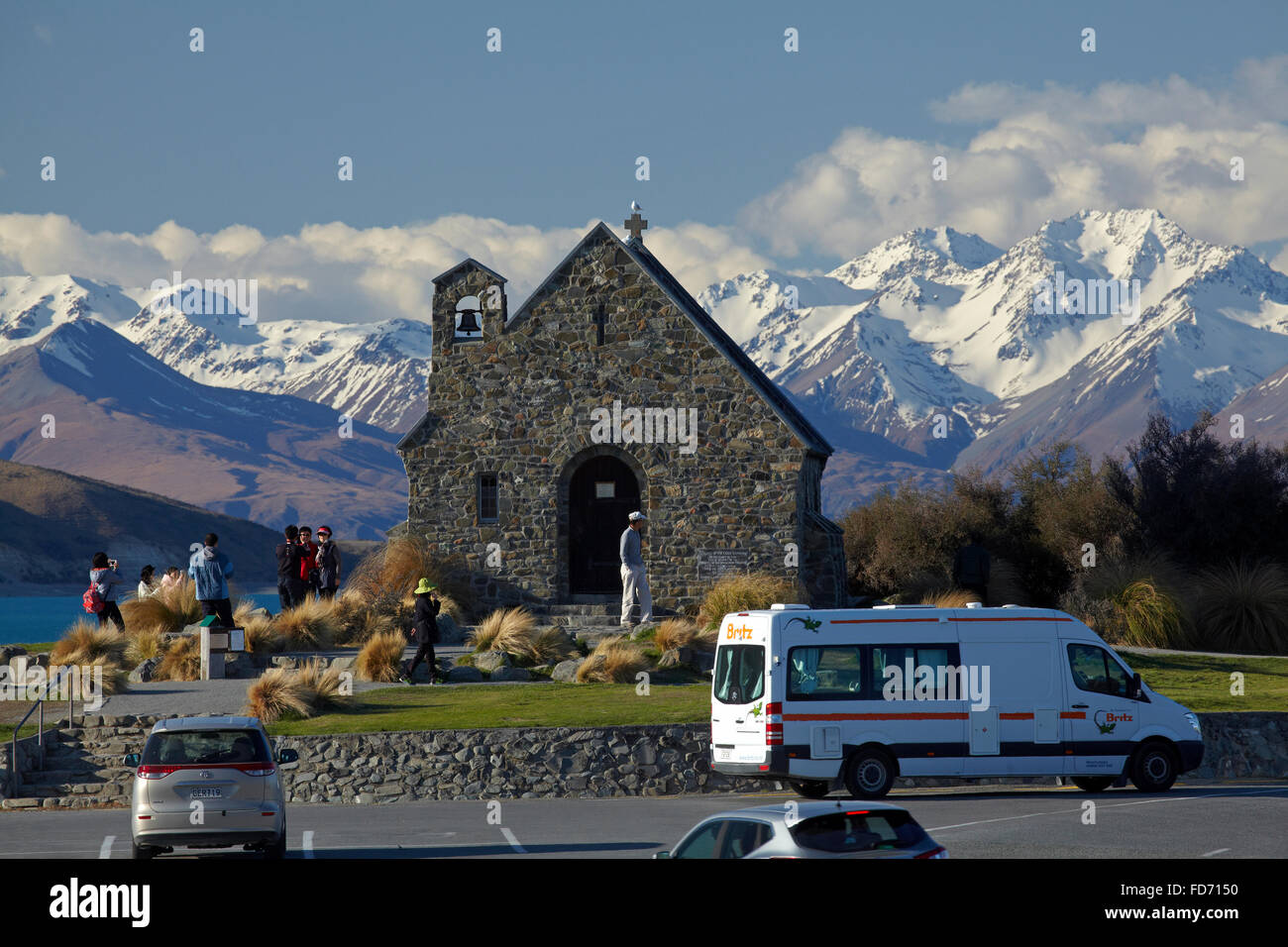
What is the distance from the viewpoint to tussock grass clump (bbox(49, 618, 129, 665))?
27766 millimetres

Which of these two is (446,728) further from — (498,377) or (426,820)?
(498,377)

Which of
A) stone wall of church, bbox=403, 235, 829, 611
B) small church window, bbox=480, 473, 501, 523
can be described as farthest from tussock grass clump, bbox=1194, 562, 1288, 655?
small church window, bbox=480, 473, 501, 523

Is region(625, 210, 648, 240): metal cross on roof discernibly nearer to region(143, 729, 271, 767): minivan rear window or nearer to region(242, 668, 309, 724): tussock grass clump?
region(242, 668, 309, 724): tussock grass clump

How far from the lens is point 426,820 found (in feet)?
62.7

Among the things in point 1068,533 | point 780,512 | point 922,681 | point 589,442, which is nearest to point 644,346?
point 589,442

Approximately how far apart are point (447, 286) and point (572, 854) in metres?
22.0

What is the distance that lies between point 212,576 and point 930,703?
1367 cm

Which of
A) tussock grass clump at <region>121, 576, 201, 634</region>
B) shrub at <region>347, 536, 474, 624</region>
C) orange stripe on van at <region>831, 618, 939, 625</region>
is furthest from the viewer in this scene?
shrub at <region>347, 536, 474, 624</region>

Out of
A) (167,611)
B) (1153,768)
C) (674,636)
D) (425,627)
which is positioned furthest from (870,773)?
(167,611)

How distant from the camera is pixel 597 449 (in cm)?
3419

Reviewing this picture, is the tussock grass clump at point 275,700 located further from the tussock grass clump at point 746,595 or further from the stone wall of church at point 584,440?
the stone wall of church at point 584,440

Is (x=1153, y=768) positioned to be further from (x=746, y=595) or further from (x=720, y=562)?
(x=720, y=562)

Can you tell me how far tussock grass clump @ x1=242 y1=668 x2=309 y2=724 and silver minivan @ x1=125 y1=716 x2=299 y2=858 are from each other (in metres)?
8.43

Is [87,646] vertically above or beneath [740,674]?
above
